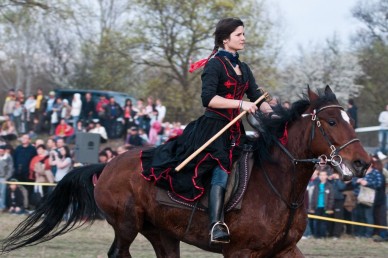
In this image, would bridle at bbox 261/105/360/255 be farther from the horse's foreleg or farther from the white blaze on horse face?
the horse's foreleg

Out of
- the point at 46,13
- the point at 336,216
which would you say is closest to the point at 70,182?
the point at 336,216

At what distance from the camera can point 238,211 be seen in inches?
272

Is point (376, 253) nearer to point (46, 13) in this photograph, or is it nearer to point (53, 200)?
point (53, 200)

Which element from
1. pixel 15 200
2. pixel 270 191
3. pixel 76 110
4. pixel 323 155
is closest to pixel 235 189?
pixel 270 191

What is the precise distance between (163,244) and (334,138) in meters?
2.28

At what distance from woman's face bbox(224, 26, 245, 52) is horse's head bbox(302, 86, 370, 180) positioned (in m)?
0.82

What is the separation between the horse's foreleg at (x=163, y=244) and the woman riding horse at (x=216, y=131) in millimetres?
756

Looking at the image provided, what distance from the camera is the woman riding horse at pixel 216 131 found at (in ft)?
22.6

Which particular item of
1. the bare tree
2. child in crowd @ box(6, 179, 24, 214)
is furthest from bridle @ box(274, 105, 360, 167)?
the bare tree

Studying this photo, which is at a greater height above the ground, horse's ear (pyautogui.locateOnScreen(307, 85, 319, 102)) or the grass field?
horse's ear (pyautogui.locateOnScreen(307, 85, 319, 102))

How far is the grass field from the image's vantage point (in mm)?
10609

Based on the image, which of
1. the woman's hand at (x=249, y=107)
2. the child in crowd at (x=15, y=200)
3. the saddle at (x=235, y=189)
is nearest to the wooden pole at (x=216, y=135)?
the woman's hand at (x=249, y=107)

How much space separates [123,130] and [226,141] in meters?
14.0

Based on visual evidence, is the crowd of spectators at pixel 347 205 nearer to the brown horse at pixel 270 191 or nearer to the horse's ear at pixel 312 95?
the brown horse at pixel 270 191
